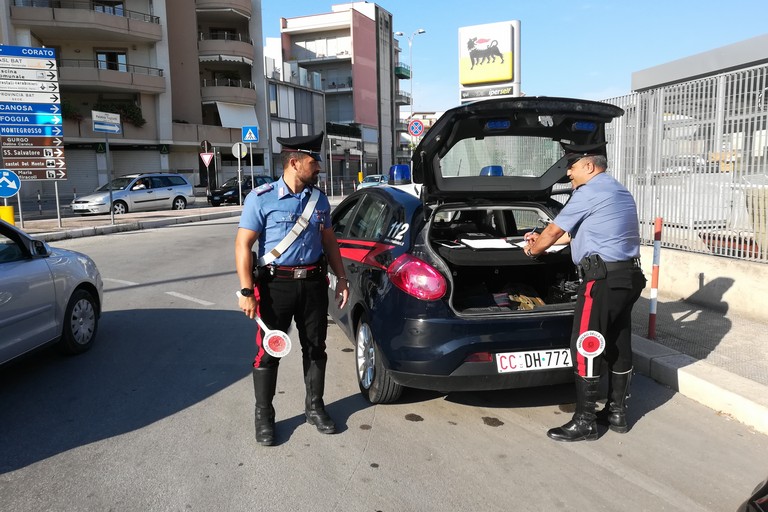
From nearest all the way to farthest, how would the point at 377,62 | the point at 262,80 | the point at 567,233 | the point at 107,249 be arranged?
the point at 567,233 < the point at 107,249 < the point at 262,80 < the point at 377,62

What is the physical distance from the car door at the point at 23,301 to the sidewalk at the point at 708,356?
16.0ft

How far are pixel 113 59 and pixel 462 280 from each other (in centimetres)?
3864

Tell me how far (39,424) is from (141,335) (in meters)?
2.13

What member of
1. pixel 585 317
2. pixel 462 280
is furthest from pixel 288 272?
pixel 585 317

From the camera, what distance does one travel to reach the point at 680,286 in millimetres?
6742

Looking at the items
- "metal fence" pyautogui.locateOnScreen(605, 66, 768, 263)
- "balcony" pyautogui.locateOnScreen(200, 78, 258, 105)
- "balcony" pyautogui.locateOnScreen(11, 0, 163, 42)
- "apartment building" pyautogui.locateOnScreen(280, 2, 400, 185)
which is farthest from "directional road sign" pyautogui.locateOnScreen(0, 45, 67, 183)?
"apartment building" pyautogui.locateOnScreen(280, 2, 400, 185)

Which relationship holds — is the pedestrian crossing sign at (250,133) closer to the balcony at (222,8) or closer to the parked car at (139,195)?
the parked car at (139,195)

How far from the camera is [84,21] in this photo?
107ft

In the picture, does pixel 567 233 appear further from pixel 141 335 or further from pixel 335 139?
pixel 335 139

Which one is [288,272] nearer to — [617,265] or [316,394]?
[316,394]

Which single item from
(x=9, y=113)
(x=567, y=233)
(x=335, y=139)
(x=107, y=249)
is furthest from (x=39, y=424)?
(x=335, y=139)

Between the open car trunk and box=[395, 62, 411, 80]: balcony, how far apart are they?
68.7 meters

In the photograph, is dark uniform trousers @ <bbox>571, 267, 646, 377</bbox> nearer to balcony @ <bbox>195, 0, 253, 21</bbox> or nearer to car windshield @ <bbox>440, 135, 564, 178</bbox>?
car windshield @ <bbox>440, 135, 564, 178</bbox>

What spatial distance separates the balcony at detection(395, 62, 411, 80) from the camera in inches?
2777
